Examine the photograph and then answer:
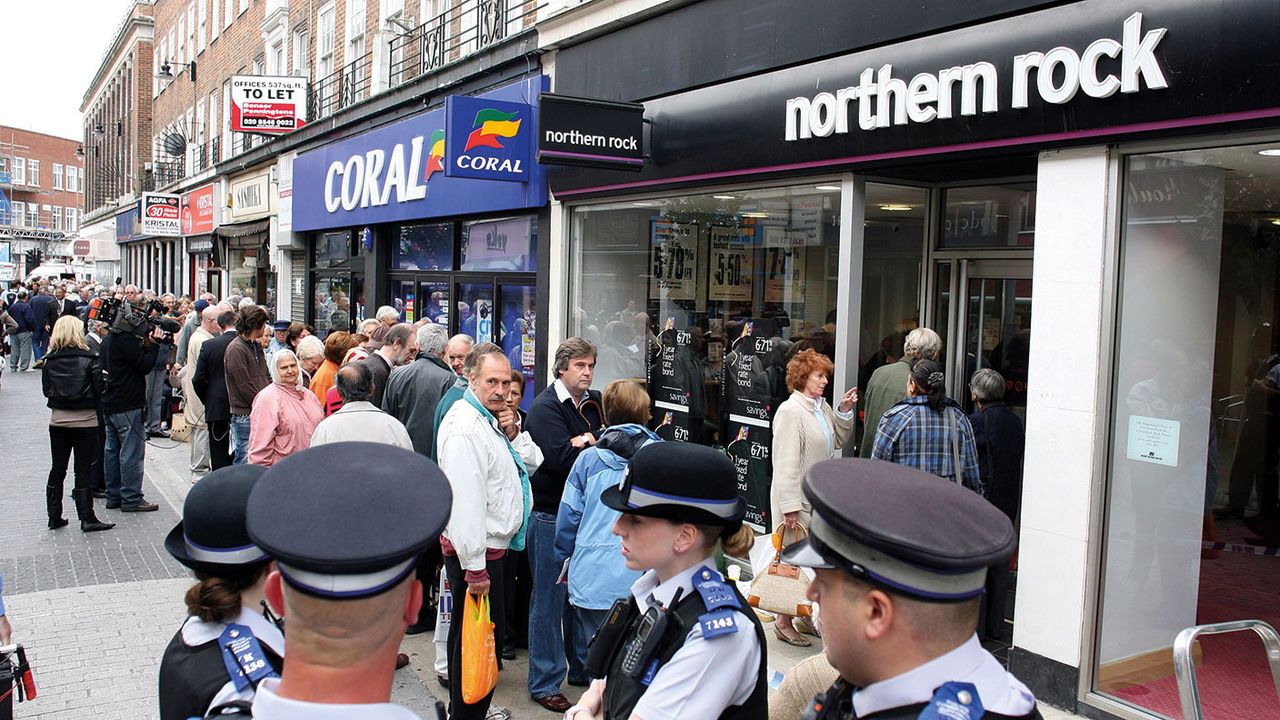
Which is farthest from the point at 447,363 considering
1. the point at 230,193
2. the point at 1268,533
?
the point at 230,193

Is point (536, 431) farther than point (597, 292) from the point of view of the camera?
No

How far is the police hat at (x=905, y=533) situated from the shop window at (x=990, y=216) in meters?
6.19

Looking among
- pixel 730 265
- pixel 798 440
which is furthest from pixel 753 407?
pixel 798 440

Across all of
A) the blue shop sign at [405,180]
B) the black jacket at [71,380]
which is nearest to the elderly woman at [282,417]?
the black jacket at [71,380]

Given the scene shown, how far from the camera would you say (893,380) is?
7262 mm

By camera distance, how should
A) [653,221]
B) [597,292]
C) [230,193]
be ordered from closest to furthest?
[653,221] < [597,292] < [230,193]

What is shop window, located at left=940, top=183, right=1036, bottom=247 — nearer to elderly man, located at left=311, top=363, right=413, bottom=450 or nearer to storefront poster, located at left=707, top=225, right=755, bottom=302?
storefront poster, located at left=707, top=225, right=755, bottom=302

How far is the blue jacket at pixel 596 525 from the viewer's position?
187 inches

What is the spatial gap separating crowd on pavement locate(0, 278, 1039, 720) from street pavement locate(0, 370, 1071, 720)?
0.24m

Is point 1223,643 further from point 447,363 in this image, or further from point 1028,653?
point 447,363

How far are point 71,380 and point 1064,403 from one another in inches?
326

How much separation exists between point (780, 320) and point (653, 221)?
1977 millimetres

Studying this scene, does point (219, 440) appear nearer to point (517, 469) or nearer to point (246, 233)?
point (517, 469)

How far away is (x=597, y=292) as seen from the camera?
10.5 metres
